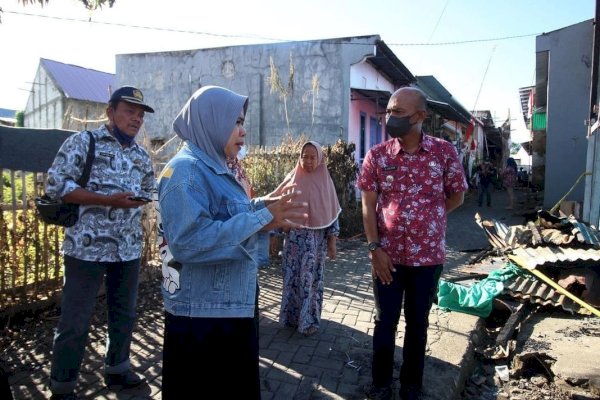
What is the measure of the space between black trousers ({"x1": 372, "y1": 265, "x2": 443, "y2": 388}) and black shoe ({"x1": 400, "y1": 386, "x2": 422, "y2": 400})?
25 mm

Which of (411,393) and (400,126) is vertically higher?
(400,126)

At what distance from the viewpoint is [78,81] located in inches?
1001

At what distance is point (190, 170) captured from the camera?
179cm

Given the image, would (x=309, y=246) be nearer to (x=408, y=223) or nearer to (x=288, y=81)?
(x=408, y=223)

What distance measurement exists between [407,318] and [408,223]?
649 mm

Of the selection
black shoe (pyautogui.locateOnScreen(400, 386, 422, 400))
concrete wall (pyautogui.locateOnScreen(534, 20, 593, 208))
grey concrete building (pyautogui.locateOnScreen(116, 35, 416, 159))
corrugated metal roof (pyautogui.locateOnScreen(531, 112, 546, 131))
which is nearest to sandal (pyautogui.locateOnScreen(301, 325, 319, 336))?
black shoe (pyautogui.locateOnScreen(400, 386, 422, 400))

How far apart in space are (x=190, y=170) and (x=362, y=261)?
6078 mm

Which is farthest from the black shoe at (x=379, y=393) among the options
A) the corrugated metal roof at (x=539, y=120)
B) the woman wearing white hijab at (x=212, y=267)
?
the corrugated metal roof at (x=539, y=120)

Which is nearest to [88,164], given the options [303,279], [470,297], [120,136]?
[120,136]

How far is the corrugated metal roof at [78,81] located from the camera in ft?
79.3

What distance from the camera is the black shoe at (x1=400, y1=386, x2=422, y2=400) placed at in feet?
9.37

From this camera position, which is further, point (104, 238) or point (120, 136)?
point (120, 136)

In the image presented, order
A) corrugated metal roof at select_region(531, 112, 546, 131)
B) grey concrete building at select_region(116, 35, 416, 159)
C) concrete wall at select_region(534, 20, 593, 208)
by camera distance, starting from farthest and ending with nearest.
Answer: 1. corrugated metal roof at select_region(531, 112, 546, 131)
2. grey concrete building at select_region(116, 35, 416, 159)
3. concrete wall at select_region(534, 20, 593, 208)

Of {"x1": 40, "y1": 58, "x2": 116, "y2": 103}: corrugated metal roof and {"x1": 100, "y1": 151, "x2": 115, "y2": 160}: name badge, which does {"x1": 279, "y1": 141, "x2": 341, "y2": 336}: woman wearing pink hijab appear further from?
{"x1": 40, "y1": 58, "x2": 116, "y2": 103}: corrugated metal roof
